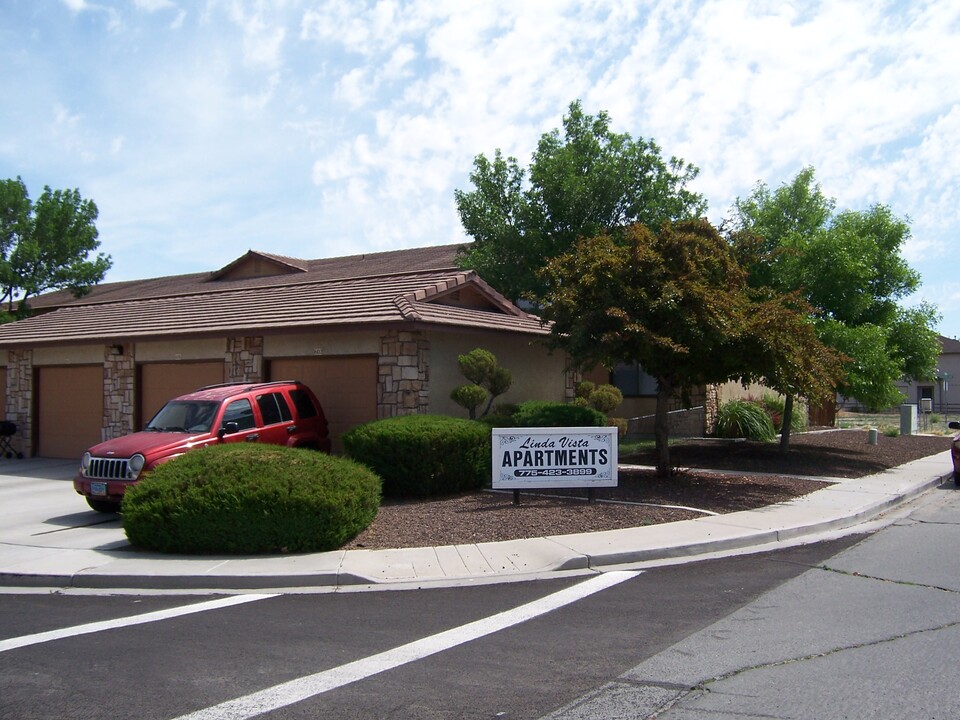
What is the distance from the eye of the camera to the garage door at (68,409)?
2102cm

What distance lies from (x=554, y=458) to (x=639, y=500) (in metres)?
1.73

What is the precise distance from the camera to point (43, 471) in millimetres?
19062

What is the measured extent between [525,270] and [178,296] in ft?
31.3

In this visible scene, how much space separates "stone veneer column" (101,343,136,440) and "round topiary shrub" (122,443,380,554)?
10.3 metres

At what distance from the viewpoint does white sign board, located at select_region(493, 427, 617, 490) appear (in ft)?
41.5

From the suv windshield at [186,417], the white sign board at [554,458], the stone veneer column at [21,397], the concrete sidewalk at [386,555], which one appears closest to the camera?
the concrete sidewalk at [386,555]

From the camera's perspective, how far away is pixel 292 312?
1823 centimetres

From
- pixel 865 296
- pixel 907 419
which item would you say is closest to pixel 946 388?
pixel 907 419

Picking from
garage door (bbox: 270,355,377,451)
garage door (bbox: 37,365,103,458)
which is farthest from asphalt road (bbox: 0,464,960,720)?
garage door (bbox: 37,365,103,458)

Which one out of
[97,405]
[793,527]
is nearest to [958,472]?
[793,527]

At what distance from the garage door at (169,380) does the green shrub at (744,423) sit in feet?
43.9

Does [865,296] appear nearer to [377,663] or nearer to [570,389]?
[570,389]

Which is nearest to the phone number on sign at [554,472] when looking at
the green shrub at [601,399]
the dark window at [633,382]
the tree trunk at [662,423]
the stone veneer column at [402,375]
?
the tree trunk at [662,423]

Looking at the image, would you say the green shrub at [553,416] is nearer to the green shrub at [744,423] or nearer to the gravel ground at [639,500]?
the gravel ground at [639,500]
